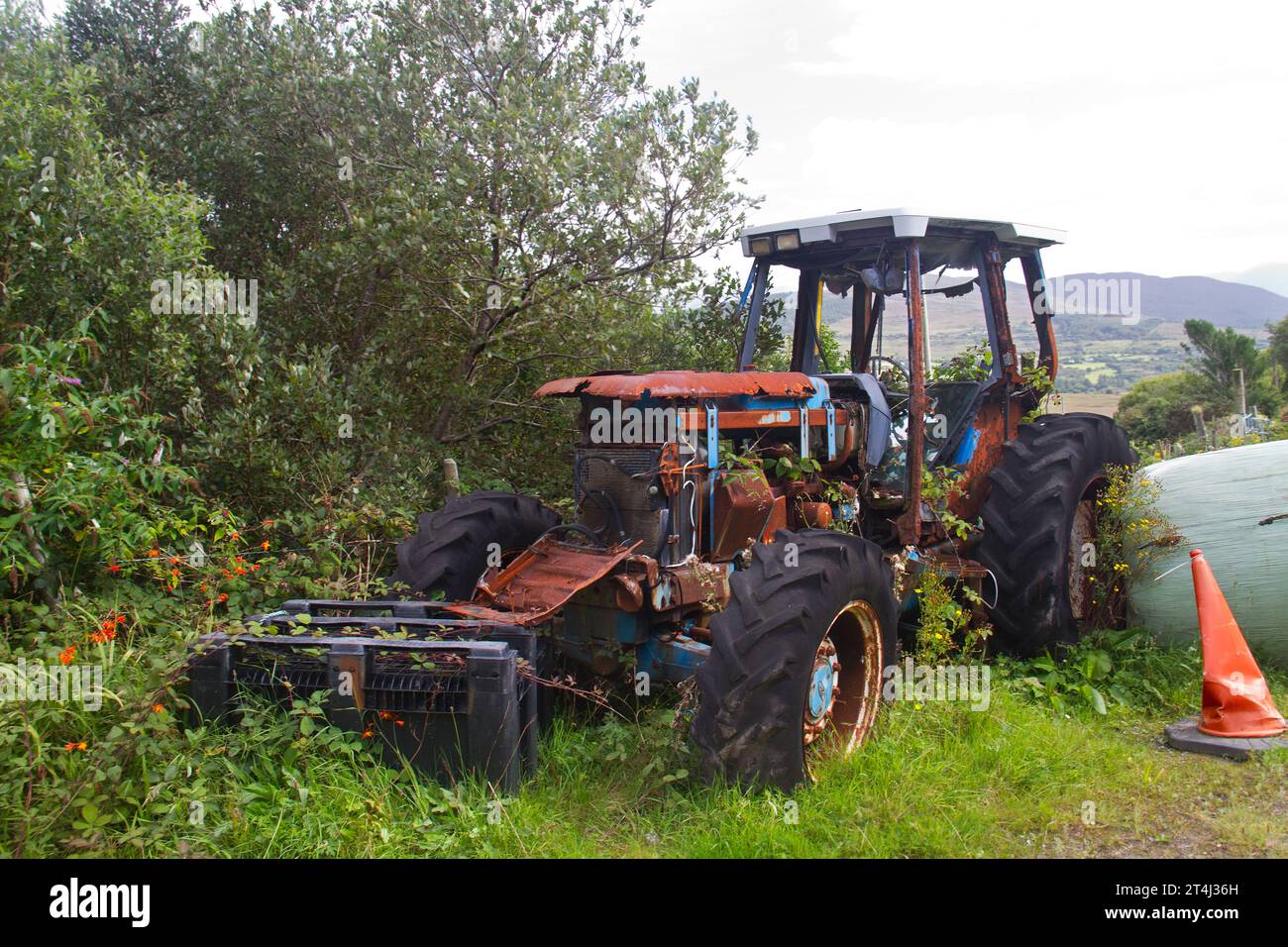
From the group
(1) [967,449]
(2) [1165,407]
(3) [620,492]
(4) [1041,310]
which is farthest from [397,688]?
(2) [1165,407]

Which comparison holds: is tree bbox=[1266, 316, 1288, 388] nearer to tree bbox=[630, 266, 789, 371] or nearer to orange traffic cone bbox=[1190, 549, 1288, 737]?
tree bbox=[630, 266, 789, 371]

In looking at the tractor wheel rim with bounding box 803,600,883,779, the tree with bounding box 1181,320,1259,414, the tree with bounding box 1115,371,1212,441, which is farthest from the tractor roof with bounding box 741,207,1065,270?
the tree with bounding box 1181,320,1259,414

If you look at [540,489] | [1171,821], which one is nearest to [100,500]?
[540,489]

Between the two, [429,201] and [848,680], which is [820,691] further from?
[429,201]

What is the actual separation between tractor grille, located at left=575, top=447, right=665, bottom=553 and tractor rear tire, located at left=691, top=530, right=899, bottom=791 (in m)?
0.64

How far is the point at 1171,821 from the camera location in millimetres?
3586

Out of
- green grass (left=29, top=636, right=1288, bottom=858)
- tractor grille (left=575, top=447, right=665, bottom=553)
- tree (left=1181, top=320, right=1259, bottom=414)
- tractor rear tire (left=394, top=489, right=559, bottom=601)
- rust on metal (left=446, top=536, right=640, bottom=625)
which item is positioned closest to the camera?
green grass (left=29, top=636, right=1288, bottom=858)

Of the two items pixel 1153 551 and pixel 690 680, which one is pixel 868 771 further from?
pixel 1153 551

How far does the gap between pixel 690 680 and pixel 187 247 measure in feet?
13.2

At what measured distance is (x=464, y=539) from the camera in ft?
15.2

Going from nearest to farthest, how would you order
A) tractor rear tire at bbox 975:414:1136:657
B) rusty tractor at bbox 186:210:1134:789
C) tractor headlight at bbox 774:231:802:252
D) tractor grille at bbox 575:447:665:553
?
1. rusty tractor at bbox 186:210:1134:789
2. tractor grille at bbox 575:447:665:553
3. tractor rear tire at bbox 975:414:1136:657
4. tractor headlight at bbox 774:231:802:252

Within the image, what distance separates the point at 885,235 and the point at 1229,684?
9.30ft

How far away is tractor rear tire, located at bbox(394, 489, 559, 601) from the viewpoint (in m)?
4.54

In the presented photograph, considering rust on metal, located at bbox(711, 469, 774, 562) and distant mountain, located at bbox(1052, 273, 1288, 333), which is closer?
rust on metal, located at bbox(711, 469, 774, 562)
